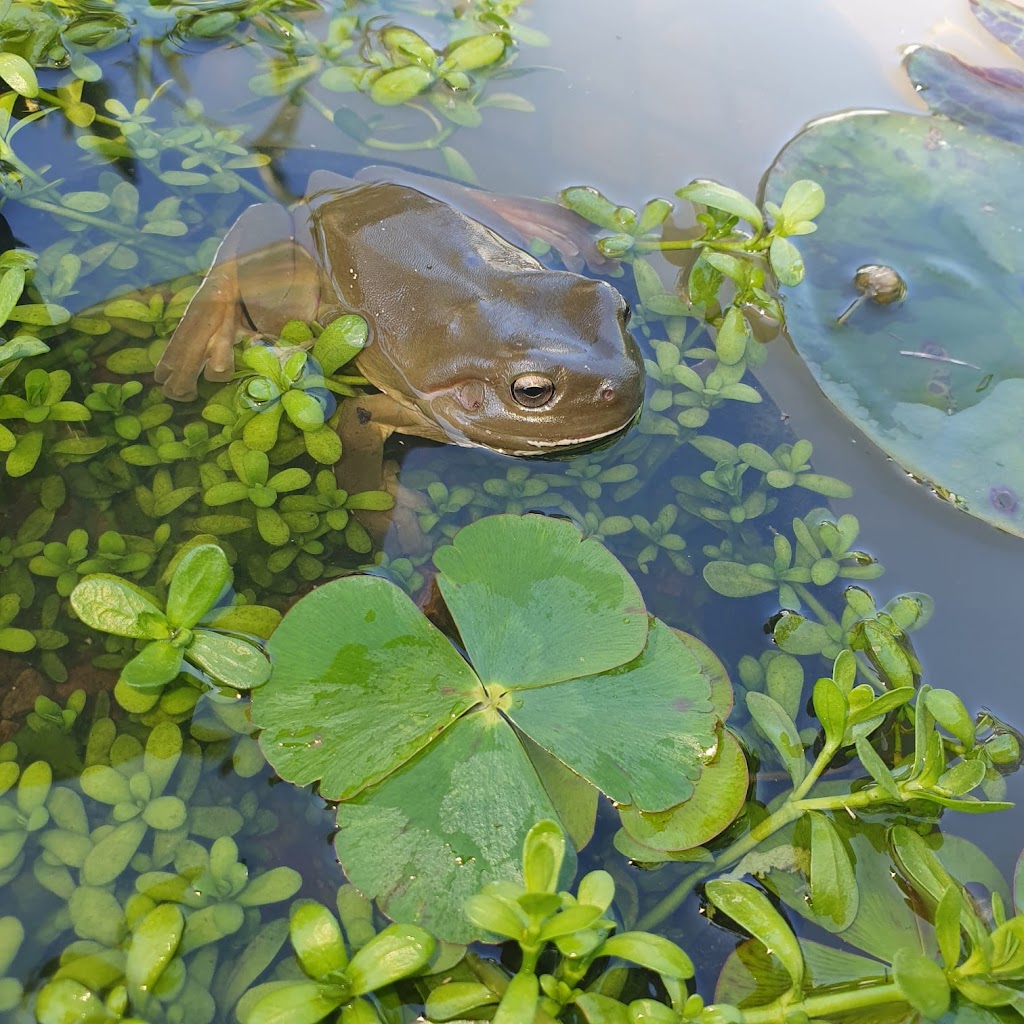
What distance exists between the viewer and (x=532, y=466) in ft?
9.84

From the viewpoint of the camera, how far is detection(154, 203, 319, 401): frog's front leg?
9.34 feet

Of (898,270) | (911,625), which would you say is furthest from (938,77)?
(911,625)

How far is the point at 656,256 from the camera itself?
3451 millimetres

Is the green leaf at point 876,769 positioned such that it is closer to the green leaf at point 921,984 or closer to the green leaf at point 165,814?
the green leaf at point 921,984

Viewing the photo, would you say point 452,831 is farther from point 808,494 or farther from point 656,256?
point 656,256

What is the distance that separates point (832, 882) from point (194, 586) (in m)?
1.65

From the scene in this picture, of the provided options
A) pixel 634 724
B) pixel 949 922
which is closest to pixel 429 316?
pixel 634 724

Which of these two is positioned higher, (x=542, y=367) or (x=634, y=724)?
(x=542, y=367)

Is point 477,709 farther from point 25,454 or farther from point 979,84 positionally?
point 979,84

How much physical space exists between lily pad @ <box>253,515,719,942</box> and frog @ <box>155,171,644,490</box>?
70 centimetres

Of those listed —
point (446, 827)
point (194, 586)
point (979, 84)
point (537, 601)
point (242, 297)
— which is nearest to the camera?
point (446, 827)

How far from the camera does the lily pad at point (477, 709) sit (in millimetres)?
1893

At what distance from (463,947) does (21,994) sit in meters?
0.91

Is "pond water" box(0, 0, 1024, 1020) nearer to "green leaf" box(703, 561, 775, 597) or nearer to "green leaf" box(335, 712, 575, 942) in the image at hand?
"green leaf" box(703, 561, 775, 597)
